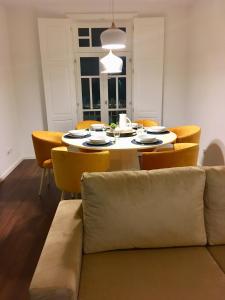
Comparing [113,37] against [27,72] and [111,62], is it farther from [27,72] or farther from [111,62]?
[27,72]

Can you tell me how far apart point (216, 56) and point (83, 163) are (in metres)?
2.57

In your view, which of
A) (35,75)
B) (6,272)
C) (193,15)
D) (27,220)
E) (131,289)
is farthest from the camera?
(35,75)

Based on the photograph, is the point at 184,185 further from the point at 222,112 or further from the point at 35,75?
the point at 35,75

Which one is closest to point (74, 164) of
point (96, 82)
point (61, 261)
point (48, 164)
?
point (48, 164)

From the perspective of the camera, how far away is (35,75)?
5.11 m

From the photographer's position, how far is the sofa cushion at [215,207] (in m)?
1.69

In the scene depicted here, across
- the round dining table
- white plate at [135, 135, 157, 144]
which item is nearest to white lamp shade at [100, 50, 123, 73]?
the round dining table

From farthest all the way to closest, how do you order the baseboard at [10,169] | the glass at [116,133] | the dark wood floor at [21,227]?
the baseboard at [10,169] → the glass at [116,133] → the dark wood floor at [21,227]

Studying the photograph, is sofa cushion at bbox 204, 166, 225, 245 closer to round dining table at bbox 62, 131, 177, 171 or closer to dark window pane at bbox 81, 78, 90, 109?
round dining table at bbox 62, 131, 177, 171

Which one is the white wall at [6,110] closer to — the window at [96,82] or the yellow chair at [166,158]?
the window at [96,82]

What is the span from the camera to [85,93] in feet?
17.5

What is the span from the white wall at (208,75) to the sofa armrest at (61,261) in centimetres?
280

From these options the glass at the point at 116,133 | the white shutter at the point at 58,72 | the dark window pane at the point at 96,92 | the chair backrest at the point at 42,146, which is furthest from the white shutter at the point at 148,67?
the chair backrest at the point at 42,146

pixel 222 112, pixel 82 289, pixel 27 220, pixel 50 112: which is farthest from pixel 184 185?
pixel 50 112
